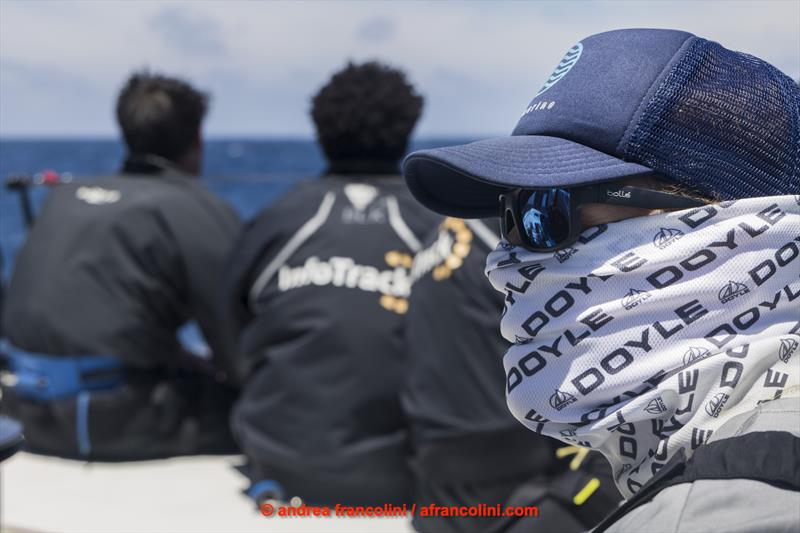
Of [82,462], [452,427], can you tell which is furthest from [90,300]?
[452,427]

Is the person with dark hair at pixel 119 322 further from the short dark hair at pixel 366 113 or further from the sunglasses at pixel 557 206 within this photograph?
the sunglasses at pixel 557 206

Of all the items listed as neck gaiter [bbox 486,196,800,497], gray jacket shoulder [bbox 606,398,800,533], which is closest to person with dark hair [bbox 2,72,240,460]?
neck gaiter [bbox 486,196,800,497]

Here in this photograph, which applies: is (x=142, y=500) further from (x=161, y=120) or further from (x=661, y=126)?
(x=661, y=126)

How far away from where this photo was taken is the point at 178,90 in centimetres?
363

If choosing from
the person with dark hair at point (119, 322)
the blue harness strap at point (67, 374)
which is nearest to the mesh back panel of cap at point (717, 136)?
the person with dark hair at point (119, 322)

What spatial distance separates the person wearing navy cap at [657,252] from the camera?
99cm

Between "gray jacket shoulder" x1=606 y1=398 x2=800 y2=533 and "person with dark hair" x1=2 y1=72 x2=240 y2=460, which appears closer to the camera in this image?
"gray jacket shoulder" x1=606 y1=398 x2=800 y2=533

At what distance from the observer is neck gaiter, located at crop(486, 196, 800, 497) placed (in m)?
0.99

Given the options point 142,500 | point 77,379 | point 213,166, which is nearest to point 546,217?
point 142,500

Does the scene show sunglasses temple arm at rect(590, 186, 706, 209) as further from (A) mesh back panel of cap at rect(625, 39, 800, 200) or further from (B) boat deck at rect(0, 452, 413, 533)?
(B) boat deck at rect(0, 452, 413, 533)

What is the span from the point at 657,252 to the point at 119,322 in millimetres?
2463

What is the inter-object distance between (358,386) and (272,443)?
0.35m

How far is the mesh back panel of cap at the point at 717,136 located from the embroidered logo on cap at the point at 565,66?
0.49 ft

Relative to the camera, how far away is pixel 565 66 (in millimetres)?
1164
